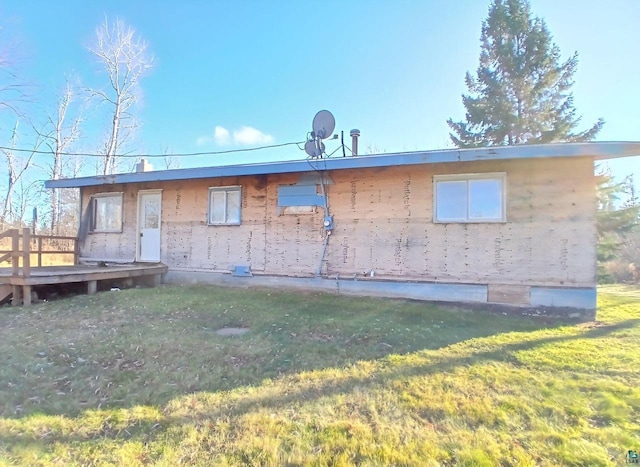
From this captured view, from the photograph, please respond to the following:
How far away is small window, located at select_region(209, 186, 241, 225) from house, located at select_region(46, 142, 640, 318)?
0.03m

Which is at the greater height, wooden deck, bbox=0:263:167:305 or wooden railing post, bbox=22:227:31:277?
wooden railing post, bbox=22:227:31:277

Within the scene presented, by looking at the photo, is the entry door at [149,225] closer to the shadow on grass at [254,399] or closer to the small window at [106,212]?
the small window at [106,212]

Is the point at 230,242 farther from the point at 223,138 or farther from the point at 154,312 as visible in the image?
the point at 223,138

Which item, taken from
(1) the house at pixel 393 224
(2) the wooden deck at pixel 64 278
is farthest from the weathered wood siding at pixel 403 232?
(2) the wooden deck at pixel 64 278

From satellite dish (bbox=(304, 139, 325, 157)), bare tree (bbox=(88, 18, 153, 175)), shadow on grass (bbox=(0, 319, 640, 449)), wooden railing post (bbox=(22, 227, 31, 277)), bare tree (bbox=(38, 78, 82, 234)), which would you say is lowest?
shadow on grass (bbox=(0, 319, 640, 449))

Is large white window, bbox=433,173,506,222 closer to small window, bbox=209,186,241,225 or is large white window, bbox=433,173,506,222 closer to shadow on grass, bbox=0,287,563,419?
shadow on grass, bbox=0,287,563,419

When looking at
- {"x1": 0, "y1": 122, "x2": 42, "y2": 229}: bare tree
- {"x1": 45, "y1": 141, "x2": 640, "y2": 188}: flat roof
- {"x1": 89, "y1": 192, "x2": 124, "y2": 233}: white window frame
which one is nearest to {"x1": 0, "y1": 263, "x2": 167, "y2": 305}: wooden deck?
{"x1": 89, "y1": 192, "x2": 124, "y2": 233}: white window frame

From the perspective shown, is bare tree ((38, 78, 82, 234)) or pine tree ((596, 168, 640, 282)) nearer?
pine tree ((596, 168, 640, 282))

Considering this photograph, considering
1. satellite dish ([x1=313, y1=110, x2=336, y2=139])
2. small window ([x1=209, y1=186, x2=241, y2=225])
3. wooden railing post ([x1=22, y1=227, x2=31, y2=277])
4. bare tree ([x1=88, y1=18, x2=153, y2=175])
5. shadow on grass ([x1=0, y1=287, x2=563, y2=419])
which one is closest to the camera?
shadow on grass ([x1=0, y1=287, x2=563, y2=419])

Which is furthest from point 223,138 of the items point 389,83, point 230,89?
point 389,83

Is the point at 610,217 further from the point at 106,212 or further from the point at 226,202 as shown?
the point at 106,212

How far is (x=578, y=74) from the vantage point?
16375 millimetres

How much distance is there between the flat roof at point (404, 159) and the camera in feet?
19.5

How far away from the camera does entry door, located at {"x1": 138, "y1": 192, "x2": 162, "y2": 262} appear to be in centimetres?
972
